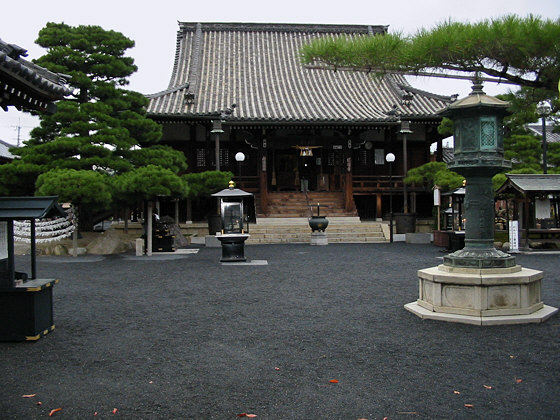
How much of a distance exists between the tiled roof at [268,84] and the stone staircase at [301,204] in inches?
148

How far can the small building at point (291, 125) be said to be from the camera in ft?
75.3

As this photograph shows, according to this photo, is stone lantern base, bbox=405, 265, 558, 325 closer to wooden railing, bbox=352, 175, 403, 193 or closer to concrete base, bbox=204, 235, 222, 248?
concrete base, bbox=204, 235, 222, 248

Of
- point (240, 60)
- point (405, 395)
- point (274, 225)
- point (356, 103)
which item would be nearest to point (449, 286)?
point (405, 395)

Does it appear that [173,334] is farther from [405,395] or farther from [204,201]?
[204,201]

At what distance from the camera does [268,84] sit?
89.9 feet

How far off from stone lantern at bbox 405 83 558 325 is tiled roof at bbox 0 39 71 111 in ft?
17.5

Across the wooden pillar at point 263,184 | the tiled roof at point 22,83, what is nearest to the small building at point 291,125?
the wooden pillar at point 263,184

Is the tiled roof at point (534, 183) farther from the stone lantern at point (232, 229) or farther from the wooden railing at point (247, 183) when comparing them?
the wooden railing at point (247, 183)

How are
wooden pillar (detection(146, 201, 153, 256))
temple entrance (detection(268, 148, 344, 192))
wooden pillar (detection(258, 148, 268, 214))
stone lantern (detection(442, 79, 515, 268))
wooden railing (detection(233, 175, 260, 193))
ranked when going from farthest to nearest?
temple entrance (detection(268, 148, 344, 192))
wooden railing (detection(233, 175, 260, 193))
wooden pillar (detection(258, 148, 268, 214))
wooden pillar (detection(146, 201, 153, 256))
stone lantern (detection(442, 79, 515, 268))

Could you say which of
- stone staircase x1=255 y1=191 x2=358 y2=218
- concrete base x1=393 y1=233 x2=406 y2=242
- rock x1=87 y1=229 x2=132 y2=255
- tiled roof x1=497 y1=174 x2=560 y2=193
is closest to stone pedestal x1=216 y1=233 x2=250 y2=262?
rock x1=87 y1=229 x2=132 y2=255

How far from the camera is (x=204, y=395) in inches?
166

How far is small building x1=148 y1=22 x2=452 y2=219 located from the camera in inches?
904

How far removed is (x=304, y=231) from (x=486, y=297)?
14.7m

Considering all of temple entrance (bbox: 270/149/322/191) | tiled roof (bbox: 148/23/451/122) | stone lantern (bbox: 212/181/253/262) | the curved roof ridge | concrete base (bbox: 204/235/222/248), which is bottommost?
concrete base (bbox: 204/235/222/248)
